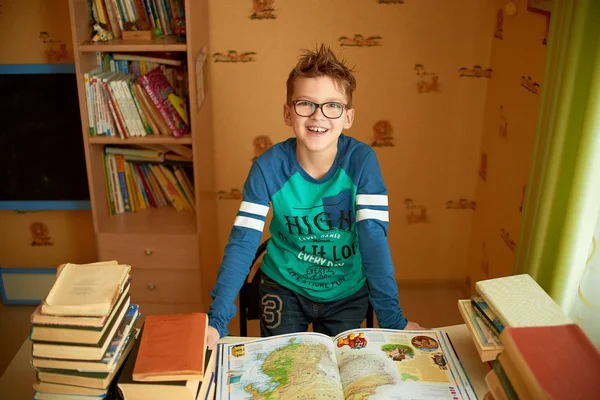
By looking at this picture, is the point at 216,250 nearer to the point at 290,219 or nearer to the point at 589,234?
the point at 290,219

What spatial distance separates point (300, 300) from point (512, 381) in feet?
2.67

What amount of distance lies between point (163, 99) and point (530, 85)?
1.43m

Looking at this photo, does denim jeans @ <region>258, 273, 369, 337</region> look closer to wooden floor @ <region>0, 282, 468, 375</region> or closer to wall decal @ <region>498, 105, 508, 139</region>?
wooden floor @ <region>0, 282, 468, 375</region>

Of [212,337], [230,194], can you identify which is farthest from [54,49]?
[212,337]

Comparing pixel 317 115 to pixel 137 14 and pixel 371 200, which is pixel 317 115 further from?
pixel 137 14

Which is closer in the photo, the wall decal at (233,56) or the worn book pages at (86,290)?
the worn book pages at (86,290)

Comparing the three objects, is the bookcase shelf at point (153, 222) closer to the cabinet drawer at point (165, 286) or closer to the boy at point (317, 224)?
the cabinet drawer at point (165, 286)

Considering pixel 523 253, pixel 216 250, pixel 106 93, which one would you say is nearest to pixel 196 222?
pixel 216 250

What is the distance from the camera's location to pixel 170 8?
246 cm

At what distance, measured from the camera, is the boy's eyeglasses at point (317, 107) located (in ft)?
5.20

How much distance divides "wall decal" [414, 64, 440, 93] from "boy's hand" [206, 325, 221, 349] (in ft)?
5.72

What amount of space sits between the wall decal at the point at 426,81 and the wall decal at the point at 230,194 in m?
0.98

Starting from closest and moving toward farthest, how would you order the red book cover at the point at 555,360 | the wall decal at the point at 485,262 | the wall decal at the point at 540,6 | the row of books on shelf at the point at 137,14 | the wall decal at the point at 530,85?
1. the red book cover at the point at 555,360
2. the wall decal at the point at 540,6
3. the wall decal at the point at 530,85
4. the row of books on shelf at the point at 137,14
5. the wall decal at the point at 485,262

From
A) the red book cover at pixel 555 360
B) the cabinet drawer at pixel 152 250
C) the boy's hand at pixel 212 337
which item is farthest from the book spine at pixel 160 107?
the red book cover at pixel 555 360
